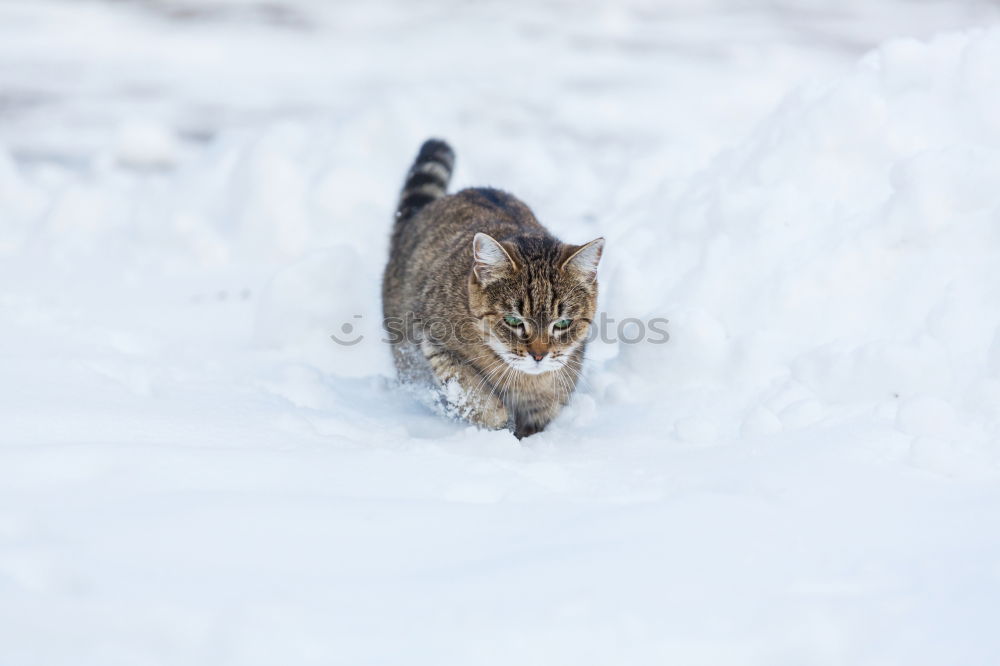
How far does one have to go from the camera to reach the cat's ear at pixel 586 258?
11.7ft

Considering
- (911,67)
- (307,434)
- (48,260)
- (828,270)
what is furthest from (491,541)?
(48,260)

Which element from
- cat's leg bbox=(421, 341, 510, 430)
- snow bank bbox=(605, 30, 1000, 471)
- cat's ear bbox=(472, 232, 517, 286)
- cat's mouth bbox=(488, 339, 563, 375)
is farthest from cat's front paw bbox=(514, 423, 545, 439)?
cat's ear bbox=(472, 232, 517, 286)

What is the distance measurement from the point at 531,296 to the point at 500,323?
0.57 feet

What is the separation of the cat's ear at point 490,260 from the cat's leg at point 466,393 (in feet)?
1.30

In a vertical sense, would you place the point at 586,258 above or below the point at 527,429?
above

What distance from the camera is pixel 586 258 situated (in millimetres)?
3629

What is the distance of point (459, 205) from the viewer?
4539 millimetres

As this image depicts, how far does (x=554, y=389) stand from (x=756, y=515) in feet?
5.12

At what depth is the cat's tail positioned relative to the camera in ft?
16.9

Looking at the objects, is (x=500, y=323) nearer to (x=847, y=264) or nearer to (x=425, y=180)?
(x=847, y=264)

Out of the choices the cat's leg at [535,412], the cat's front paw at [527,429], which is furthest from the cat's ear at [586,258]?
the cat's front paw at [527,429]

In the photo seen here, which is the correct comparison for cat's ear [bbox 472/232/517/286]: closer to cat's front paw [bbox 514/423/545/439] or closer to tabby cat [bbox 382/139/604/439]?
tabby cat [bbox 382/139/604/439]

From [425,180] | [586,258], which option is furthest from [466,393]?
[425,180]

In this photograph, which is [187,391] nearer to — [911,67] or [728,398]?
[728,398]
